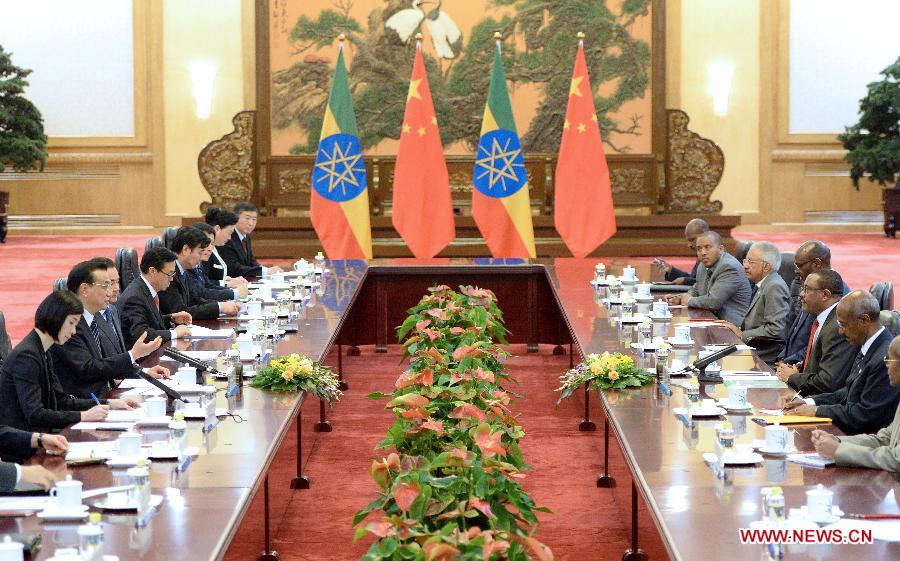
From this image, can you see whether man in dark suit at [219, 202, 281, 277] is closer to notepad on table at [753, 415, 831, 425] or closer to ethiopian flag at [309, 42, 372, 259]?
ethiopian flag at [309, 42, 372, 259]

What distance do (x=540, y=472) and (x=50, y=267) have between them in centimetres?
839

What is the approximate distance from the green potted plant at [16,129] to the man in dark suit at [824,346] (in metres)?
11.8

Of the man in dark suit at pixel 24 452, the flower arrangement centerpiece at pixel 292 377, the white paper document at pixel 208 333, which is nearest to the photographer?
the man in dark suit at pixel 24 452

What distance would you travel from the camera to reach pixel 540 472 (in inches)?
257

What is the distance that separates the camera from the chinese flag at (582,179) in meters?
11.9

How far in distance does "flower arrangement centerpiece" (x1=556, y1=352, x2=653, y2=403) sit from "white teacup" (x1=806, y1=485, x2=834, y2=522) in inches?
74.6

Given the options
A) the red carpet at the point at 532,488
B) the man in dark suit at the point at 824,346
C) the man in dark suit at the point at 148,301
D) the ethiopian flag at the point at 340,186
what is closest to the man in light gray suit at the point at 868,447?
the red carpet at the point at 532,488

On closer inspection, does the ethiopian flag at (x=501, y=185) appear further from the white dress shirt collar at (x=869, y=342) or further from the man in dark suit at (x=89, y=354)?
the white dress shirt collar at (x=869, y=342)

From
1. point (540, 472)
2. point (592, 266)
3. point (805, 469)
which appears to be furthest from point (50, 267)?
point (805, 469)

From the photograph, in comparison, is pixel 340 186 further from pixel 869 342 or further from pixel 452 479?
pixel 452 479

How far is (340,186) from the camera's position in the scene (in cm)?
1183

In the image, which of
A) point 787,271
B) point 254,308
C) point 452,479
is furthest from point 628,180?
point 452,479

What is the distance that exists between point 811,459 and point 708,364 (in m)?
1.31

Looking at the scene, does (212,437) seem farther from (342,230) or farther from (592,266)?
(342,230)
